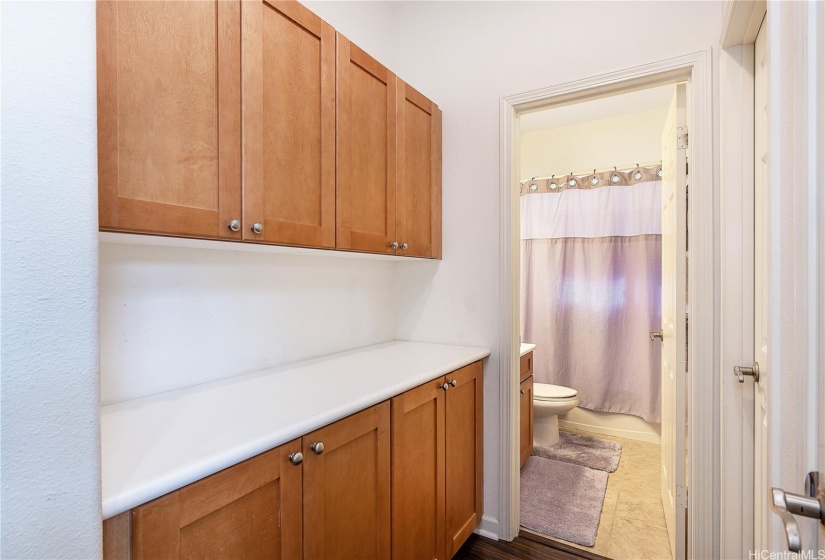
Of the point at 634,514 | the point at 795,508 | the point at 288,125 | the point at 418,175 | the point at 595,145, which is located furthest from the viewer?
the point at 595,145

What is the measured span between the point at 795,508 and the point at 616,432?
9.97ft

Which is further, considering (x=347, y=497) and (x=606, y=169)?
(x=606, y=169)

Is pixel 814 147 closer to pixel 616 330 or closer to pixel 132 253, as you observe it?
pixel 132 253

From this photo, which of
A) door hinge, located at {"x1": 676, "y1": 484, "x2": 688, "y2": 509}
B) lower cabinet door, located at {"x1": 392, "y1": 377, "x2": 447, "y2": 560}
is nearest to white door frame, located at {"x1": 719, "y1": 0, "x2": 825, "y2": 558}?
lower cabinet door, located at {"x1": 392, "y1": 377, "x2": 447, "y2": 560}

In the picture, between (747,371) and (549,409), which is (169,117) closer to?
(747,371)

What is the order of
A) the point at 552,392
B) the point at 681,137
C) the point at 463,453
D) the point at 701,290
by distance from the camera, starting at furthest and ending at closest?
the point at 552,392, the point at 463,453, the point at 681,137, the point at 701,290

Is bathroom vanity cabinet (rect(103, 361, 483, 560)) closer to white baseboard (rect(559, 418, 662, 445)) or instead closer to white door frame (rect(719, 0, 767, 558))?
white door frame (rect(719, 0, 767, 558))

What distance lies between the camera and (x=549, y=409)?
2893mm

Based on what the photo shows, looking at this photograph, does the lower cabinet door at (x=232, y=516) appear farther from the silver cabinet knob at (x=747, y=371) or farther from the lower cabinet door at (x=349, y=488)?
the silver cabinet knob at (x=747, y=371)

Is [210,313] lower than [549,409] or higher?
higher

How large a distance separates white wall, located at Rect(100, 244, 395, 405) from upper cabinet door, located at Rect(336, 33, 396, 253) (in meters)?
0.32

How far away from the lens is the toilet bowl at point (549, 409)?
9.52 ft

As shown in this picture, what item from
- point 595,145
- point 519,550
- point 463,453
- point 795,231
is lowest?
point 519,550

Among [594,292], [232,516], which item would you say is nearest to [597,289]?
[594,292]
